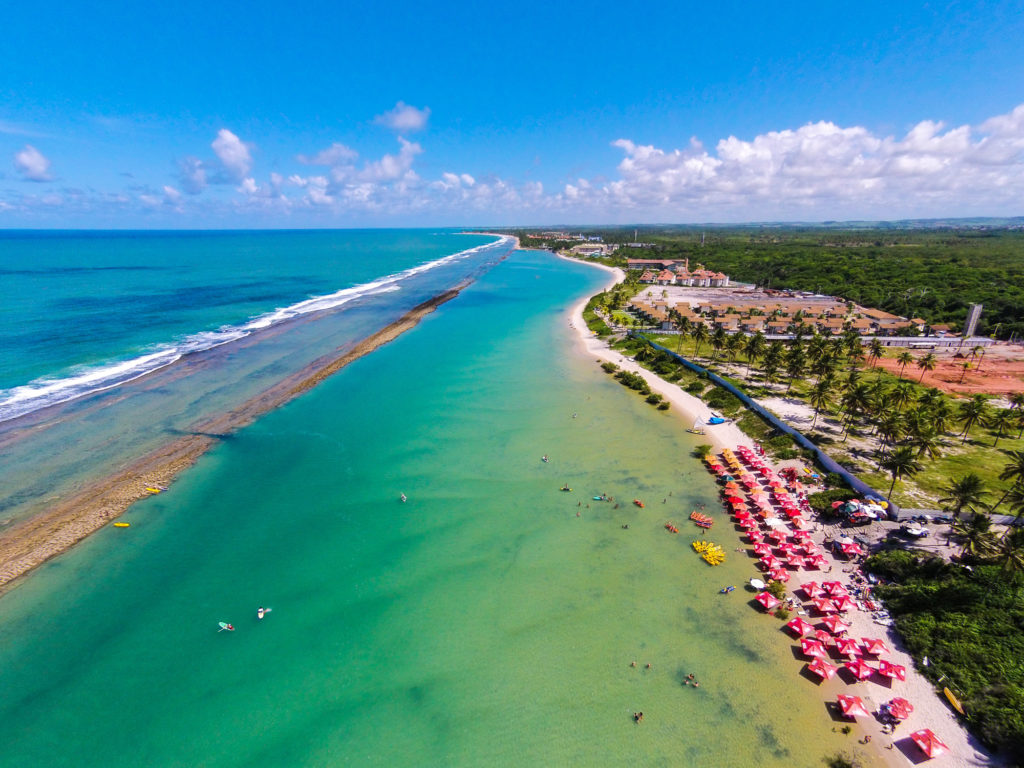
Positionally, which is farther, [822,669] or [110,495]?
[110,495]

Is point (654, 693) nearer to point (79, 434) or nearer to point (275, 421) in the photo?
point (275, 421)

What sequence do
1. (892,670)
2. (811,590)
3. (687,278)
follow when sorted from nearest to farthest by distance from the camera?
(892,670) < (811,590) < (687,278)

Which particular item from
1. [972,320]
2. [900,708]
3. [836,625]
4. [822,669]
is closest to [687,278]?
[972,320]

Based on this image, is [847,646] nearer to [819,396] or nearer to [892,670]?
[892,670]

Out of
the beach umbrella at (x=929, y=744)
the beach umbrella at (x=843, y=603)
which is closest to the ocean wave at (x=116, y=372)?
the beach umbrella at (x=843, y=603)

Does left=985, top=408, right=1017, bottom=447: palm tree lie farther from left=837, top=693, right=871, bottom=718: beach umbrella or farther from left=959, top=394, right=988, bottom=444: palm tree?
left=837, top=693, right=871, bottom=718: beach umbrella

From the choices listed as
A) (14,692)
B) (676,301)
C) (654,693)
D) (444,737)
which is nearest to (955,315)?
(676,301)

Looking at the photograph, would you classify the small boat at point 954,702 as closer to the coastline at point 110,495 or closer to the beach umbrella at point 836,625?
the beach umbrella at point 836,625
